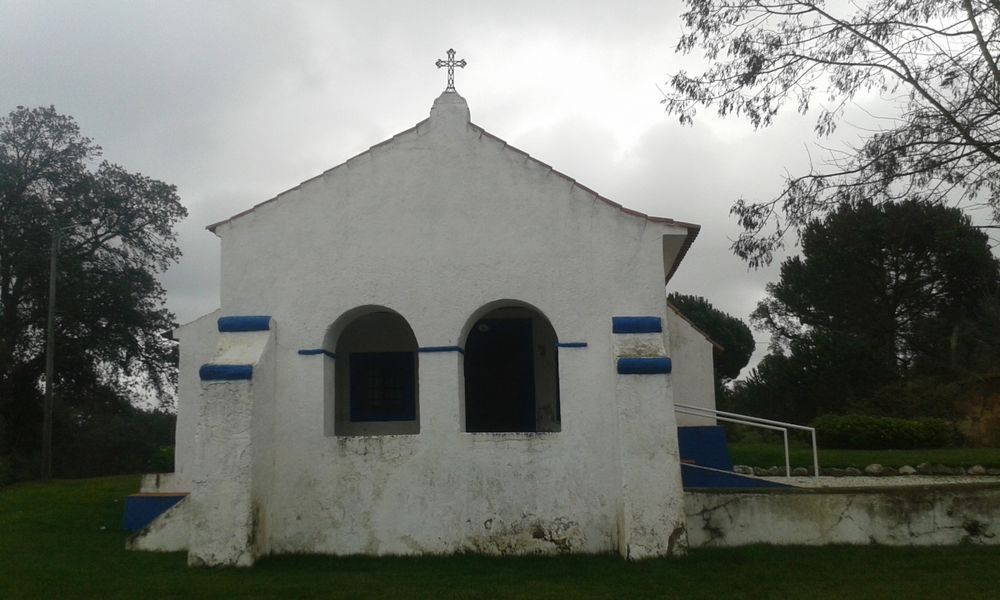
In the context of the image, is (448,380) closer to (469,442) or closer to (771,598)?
(469,442)

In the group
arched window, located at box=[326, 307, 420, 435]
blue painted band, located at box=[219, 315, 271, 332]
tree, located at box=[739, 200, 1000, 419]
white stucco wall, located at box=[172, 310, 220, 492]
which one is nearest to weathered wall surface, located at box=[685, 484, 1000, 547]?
arched window, located at box=[326, 307, 420, 435]

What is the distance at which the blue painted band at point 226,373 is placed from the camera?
9.34m

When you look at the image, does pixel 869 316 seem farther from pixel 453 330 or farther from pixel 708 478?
pixel 453 330

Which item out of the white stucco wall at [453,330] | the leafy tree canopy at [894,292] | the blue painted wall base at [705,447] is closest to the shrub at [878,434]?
the leafy tree canopy at [894,292]

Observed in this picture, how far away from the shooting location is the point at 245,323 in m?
10.0

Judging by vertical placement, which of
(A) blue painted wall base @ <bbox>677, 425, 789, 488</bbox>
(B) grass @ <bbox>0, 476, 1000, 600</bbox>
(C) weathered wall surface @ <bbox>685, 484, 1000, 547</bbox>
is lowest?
(B) grass @ <bbox>0, 476, 1000, 600</bbox>

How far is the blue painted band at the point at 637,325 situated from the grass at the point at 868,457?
8.94m

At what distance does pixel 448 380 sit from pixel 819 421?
14418mm

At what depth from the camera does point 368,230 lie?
10172mm

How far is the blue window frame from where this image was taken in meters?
12.1

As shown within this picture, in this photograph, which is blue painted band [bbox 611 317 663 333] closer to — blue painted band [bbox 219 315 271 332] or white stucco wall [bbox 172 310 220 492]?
blue painted band [bbox 219 315 271 332]

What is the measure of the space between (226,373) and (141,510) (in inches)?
126

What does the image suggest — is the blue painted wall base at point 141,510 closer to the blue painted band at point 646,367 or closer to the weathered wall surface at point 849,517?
the blue painted band at point 646,367

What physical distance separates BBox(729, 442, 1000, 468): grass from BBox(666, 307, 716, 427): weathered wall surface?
5.19 m
